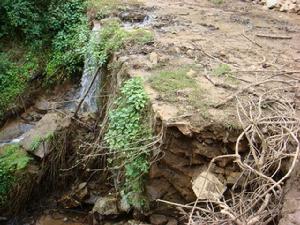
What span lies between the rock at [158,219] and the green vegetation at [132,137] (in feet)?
0.57

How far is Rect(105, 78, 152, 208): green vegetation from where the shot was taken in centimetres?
425

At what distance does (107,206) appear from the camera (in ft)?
15.9

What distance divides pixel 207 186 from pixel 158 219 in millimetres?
789

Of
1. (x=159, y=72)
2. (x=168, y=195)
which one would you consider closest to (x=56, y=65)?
(x=159, y=72)

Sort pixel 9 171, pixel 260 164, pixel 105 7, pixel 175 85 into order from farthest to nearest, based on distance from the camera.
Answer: pixel 105 7
pixel 9 171
pixel 175 85
pixel 260 164

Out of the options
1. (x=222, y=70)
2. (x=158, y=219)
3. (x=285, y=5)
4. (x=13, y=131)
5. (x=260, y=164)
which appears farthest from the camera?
(x=285, y=5)

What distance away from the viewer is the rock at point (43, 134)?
5.62 metres

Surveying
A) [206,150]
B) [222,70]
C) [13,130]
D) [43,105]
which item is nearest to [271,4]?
[222,70]

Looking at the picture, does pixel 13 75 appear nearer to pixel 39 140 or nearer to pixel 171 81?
pixel 39 140

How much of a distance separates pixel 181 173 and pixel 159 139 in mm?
460

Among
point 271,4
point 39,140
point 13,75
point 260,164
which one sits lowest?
point 39,140

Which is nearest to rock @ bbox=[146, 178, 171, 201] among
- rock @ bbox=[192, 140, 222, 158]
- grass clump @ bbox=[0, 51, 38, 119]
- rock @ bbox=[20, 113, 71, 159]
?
rock @ bbox=[192, 140, 222, 158]

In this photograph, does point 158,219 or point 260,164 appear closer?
point 260,164

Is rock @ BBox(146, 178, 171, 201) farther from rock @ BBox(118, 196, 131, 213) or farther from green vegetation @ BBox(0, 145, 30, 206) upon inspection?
green vegetation @ BBox(0, 145, 30, 206)
